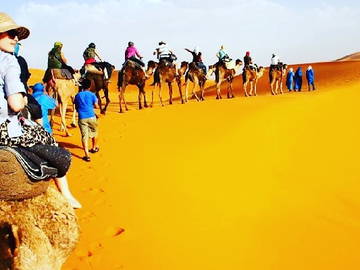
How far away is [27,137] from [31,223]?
688 millimetres

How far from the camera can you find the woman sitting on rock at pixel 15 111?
3.04m

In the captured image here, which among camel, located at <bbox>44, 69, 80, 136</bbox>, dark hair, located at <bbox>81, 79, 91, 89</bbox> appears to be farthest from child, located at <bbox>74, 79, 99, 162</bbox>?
camel, located at <bbox>44, 69, 80, 136</bbox>

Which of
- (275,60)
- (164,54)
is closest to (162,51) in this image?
(164,54)

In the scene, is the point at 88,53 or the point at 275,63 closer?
the point at 88,53

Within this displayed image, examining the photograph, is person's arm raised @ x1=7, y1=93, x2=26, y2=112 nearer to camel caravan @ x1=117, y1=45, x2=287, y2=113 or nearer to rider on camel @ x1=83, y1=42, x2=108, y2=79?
rider on camel @ x1=83, y1=42, x2=108, y2=79

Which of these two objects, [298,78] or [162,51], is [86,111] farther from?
[298,78]

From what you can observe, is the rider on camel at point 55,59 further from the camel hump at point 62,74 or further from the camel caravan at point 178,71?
the camel caravan at point 178,71

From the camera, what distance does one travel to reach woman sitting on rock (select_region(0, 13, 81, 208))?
3035 mm

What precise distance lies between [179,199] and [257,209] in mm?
1372

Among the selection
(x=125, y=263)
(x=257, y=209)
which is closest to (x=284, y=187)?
(x=257, y=209)

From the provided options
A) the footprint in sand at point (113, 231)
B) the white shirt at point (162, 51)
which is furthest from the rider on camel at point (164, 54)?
the footprint in sand at point (113, 231)

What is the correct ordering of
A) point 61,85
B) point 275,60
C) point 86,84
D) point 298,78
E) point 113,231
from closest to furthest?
1. point 113,231
2. point 86,84
3. point 61,85
4. point 275,60
5. point 298,78

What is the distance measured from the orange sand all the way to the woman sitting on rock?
229 cm

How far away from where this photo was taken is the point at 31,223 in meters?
3.31
